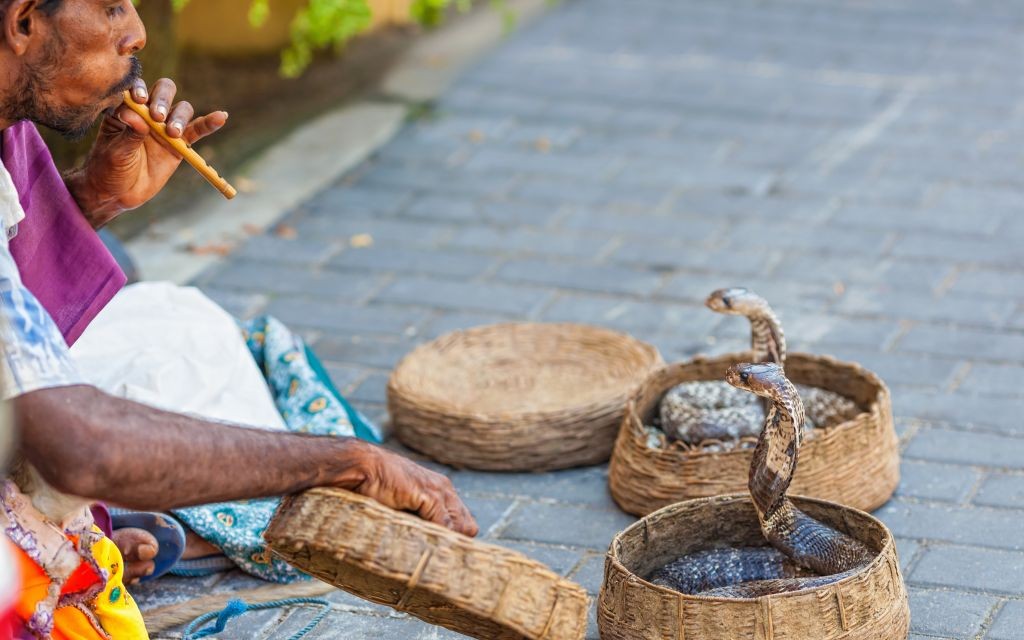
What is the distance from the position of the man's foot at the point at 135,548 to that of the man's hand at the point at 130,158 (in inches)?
27.1

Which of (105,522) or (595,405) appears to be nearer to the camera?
(105,522)

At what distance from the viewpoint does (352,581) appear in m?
2.48

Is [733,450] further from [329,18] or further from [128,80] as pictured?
[329,18]

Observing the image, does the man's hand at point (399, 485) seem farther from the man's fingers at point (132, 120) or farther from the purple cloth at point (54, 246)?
the man's fingers at point (132, 120)

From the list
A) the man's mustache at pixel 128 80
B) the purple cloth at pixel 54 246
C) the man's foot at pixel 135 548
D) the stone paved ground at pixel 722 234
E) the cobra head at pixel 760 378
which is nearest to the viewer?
the man's mustache at pixel 128 80

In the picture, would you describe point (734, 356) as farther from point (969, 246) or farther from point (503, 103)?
point (503, 103)

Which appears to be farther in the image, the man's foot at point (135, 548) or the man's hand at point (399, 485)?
the man's foot at point (135, 548)

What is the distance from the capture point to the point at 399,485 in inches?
96.1

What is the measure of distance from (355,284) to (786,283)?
1.48 m

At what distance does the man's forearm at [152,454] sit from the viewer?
214cm

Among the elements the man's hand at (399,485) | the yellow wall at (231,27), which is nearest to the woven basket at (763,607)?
the man's hand at (399,485)

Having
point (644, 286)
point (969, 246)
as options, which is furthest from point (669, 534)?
point (969, 246)

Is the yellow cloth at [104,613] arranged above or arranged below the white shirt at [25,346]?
below

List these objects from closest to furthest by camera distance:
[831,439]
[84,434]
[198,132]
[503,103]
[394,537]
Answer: [84,434] → [394,537] → [198,132] → [831,439] → [503,103]
